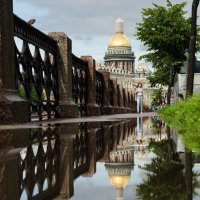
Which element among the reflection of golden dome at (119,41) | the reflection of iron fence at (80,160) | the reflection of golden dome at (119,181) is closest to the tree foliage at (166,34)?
the reflection of iron fence at (80,160)

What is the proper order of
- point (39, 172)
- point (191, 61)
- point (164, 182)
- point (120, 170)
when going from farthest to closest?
point (191, 61), point (120, 170), point (39, 172), point (164, 182)

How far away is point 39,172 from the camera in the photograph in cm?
520

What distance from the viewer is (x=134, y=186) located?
409 centimetres

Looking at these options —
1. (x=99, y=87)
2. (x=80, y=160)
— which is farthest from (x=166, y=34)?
(x=80, y=160)

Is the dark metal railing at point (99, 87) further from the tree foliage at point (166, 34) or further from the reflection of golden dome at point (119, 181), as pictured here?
the reflection of golden dome at point (119, 181)

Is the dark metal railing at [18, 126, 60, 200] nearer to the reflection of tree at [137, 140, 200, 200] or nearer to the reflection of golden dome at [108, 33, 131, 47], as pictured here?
the reflection of tree at [137, 140, 200, 200]

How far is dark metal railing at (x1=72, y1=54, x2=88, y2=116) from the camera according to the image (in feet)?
108

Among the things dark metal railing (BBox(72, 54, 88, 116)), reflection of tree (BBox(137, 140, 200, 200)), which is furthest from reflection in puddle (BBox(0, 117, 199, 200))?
dark metal railing (BBox(72, 54, 88, 116))

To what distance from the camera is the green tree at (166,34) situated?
40.7 metres

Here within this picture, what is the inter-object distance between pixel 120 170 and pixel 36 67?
1694 centimetres

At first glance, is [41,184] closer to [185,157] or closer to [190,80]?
[185,157]

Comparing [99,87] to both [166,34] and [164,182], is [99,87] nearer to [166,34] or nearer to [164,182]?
[166,34]

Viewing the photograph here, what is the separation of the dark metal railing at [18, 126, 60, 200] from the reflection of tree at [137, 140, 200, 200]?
711 millimetres

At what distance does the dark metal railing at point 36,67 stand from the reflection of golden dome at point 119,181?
14.4 m
